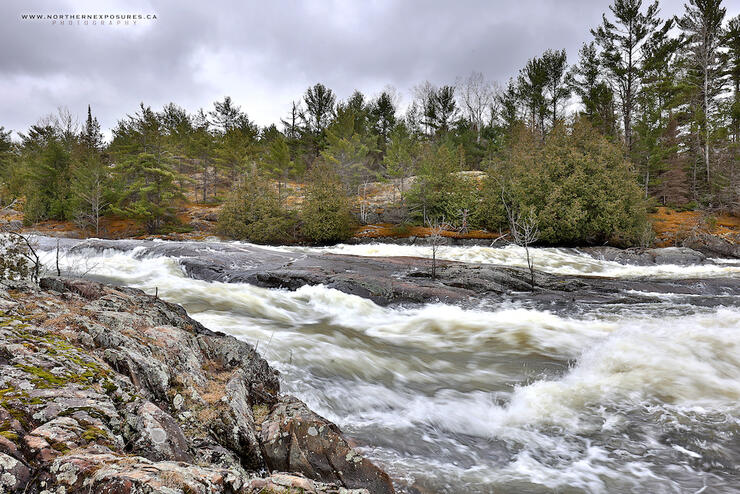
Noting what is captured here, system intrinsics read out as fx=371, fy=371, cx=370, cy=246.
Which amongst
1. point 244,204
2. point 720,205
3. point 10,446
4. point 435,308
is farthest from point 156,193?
point 720,205

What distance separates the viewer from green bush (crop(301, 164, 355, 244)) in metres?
25.8

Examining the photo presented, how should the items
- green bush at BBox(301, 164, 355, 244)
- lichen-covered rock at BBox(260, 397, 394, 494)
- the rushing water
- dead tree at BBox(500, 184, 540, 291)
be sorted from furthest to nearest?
1. green bush at BBox(301, 164, 355, 244)
2. dead tree at BBox(500, 184, 540, 291)
3. the rushing water
4. lichen-covered rock at BBox(260, 397, 394, 494)

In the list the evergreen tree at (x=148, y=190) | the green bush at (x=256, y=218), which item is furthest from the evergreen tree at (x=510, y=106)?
the evergreen tree at (x=148, y=190)

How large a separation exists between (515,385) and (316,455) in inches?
147

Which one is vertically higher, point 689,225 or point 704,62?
point 704,62

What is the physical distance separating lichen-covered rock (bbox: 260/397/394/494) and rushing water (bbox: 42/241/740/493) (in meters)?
0.83

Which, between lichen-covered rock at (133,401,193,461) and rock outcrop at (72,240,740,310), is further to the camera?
rock outcrop at (72,240,740,310)

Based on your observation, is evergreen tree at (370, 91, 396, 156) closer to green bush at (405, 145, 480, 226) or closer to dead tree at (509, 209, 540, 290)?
green bush at (405, 145, 480, 226)

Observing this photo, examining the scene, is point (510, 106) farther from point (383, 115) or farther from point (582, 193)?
point (582, 193)

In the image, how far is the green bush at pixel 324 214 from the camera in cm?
2577

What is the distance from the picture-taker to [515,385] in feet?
17.3

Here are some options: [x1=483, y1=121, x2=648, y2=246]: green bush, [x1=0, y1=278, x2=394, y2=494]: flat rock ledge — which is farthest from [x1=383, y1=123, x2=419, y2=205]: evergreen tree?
[x1=0, y1=278, x2=394, y2=494]: flat rock ledge

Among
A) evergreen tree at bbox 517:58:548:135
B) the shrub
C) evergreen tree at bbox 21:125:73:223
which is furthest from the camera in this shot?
evergreen tree at bbox 517:58:548:135

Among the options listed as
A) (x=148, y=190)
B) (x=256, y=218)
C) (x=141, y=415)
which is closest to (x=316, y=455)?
(x=141, y=415)
